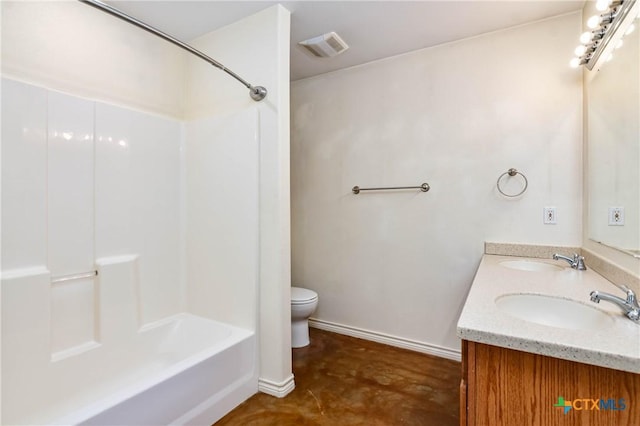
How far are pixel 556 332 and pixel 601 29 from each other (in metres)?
1.52

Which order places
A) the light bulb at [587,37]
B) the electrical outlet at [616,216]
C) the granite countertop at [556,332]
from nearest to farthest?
the granite countertop at [556,332] → the electrical outlet at [616,216] → the light bulb at [587,37]

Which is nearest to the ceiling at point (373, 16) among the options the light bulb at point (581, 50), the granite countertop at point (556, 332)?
the light bulb at point (581, 50)

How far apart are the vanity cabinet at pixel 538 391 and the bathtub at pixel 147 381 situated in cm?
118

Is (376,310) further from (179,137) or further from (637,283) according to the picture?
(179,137)

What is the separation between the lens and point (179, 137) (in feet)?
7.27

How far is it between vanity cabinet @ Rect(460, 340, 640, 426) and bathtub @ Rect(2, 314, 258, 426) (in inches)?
46.6

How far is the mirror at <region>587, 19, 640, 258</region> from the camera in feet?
4.00

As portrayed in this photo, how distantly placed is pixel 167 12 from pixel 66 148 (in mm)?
1012

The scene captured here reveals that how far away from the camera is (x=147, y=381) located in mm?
1320

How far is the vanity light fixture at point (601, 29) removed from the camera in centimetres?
131

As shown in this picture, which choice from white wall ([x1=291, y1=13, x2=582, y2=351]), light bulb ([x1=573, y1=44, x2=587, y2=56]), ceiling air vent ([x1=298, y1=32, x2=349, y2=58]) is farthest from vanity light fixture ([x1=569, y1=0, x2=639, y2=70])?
ceiling air vent ([x1=298, y1=32, x2=349, y2=58])

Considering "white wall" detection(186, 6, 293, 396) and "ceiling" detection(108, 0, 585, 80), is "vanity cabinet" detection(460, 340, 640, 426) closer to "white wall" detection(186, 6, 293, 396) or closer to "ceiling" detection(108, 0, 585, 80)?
"white wall" detection(186, 6, 293, 396)

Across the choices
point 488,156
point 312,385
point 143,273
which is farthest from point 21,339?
point 488,156

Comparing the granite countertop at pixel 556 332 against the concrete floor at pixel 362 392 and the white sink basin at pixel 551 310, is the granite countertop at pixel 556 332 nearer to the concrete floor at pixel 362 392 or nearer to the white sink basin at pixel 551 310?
the white sink basin at pixel 551 310
